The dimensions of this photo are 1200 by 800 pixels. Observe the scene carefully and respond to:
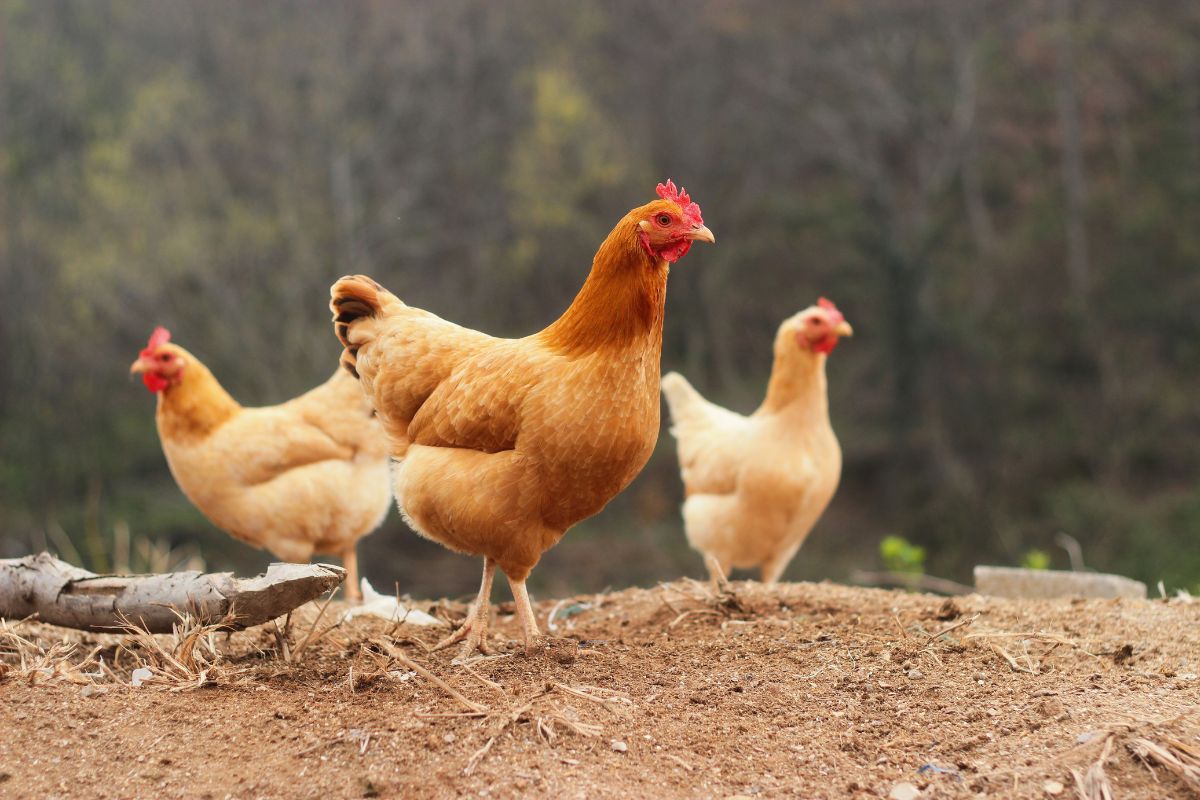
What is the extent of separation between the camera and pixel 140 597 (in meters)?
3.52

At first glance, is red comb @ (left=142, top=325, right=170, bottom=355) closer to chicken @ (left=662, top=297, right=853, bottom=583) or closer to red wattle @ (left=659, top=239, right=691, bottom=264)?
chicken @ (left=662, top=297, right=853, bottom=583)

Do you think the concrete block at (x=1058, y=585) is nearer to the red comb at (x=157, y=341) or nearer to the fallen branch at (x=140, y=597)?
the fallen branch at (x=140, y=597)

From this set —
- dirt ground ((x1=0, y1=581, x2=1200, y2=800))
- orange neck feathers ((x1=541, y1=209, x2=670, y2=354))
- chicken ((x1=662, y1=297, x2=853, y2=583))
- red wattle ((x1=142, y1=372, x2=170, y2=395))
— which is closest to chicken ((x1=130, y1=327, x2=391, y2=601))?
red wattle ((x1=142, y1=372, x2=170, y2=395))

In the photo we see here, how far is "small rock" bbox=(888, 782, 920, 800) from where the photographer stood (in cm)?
252

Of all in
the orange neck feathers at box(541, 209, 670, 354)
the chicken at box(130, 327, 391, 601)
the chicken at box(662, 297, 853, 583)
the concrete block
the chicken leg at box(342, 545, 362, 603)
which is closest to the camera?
the orange neck feathers at box(541, 209, 670, 354)

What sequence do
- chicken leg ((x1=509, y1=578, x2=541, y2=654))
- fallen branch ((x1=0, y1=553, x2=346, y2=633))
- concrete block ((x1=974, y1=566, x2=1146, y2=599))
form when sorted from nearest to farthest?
fallen branch ((x1=0, y1=553, x2=346, y2=633))
chicken leg ((x1=509, y1=578, x2=541, y2=654))
concrete block ((x1=974, y1=566, x2=1146, y2=599))

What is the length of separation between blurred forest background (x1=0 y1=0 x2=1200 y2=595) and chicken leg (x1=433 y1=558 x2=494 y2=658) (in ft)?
28.1

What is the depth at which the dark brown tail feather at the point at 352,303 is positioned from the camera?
14.1 feet

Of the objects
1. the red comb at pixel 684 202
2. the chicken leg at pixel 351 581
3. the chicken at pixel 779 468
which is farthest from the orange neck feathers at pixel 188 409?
the red comb at pixel 684 202

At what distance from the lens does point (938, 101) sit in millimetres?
16250

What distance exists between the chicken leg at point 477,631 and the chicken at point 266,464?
164 cm

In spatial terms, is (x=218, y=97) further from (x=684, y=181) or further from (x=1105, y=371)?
(x=1105, y=371)

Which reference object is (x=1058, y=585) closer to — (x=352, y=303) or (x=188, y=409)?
(x=352, y=303)

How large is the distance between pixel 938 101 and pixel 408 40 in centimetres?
812
